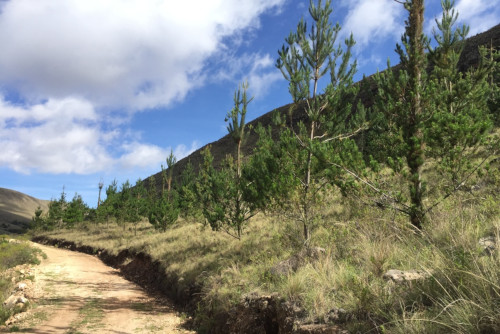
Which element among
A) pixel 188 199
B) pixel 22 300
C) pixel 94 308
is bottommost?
pixel 94 308

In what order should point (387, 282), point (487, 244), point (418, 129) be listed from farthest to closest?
point (418, 129) < point (387, 282) < point (487, 244)

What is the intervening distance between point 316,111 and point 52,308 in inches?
400

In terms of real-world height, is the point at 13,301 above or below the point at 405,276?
below

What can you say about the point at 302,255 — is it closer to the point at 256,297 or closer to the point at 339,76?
the point at 256,297

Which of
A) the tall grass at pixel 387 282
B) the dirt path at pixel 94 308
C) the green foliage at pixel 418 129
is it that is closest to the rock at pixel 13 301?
the dirt path at pixel 94 308

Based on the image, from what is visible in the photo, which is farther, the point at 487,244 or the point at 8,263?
the point at 8,263

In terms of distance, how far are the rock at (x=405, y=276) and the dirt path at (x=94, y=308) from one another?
5.93m

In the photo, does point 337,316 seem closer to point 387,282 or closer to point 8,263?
point 387,282

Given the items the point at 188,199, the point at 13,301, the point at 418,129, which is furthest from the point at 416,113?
the point at 188,199

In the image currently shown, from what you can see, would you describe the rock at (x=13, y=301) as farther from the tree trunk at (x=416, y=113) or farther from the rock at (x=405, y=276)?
the tree trunk at (x=416, y=113)

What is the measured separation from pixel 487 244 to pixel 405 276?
3.11 ft

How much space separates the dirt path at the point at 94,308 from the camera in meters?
7.72

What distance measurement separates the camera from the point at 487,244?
11.1 ft

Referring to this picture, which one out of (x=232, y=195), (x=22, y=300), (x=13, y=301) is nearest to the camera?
(x=13, y=301)
